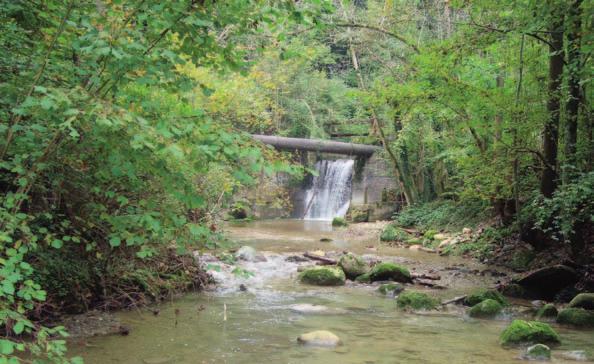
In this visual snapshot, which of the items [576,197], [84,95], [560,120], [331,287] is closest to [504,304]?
[576,197]

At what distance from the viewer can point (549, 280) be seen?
8.74m

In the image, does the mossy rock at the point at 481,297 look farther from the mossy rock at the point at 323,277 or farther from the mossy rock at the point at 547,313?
the mossy rock at the point at 323,277

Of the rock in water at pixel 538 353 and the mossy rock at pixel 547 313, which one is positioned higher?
the mossy rock at pixel 547 313

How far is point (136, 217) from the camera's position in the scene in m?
3.24

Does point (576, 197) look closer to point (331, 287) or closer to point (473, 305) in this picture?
point (473, 305)

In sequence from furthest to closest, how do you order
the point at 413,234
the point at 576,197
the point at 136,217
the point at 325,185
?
the point at 325,185
the point at 413,234
the point at 576,197
the point at 136,217

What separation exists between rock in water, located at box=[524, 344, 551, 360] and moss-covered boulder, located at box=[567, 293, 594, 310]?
2227mm

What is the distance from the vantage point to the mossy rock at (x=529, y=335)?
6148 millimetres

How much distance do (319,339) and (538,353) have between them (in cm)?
236

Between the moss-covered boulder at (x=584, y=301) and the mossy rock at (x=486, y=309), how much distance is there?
1.02 m

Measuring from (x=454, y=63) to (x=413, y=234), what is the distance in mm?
8046

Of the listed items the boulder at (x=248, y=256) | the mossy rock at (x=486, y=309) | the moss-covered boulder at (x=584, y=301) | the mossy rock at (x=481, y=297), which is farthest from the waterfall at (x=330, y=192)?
the moss-covered boulder at (x=584, y=301)

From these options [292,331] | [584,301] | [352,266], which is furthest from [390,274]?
[292,331]

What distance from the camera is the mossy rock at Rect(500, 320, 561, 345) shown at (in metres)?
6.15
